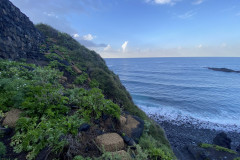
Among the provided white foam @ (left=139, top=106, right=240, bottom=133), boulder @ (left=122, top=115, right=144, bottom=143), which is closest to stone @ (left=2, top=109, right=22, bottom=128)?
boulder @ (left=122, top=115, right=144, bottom=143)

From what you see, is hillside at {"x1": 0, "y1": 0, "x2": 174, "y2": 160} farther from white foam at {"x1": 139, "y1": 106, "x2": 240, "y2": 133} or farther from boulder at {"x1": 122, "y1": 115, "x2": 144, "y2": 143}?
white foam at {"x1": 139, "y1": 106, "x2": 240, "y2": 133}

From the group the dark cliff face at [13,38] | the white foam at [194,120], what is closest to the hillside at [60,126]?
the dark cliff face at [13,38]

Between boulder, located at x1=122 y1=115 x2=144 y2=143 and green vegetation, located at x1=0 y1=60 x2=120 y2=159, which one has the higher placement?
green vegetation, located at x1=0 y1=60 x2=120 y2=159

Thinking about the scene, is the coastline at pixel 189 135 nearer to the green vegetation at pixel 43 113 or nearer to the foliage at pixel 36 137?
the green vegetation at pixel 43 113

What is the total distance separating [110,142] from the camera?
10.9 feet

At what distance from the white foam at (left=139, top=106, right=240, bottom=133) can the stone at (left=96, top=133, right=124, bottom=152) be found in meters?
16.4

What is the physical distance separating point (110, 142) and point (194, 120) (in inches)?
759

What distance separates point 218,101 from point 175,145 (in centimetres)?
1751

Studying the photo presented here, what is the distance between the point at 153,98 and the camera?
2517 cm

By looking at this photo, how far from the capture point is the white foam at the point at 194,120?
1727cm

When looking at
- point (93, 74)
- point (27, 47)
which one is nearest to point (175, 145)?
point (93, 74)

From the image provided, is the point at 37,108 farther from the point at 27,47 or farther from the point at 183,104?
the point at 183,104

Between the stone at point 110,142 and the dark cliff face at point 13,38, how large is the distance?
7051mm

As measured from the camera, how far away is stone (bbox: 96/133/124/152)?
3209 millimetres
